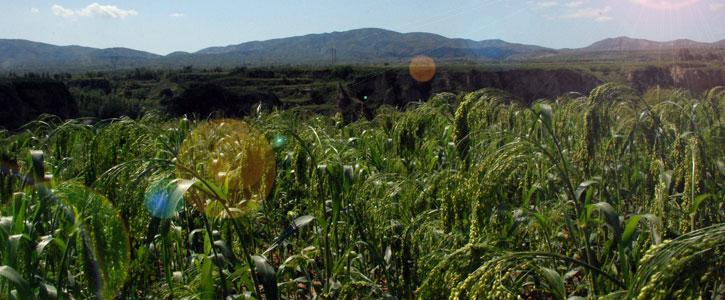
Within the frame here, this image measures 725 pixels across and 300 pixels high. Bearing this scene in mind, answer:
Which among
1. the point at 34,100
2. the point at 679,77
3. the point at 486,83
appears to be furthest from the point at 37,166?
the point at 679,77

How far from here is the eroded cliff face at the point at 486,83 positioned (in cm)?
6338

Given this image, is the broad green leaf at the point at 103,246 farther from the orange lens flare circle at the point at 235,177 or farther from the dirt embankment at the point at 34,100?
the dirt embankment at the point at 34,100

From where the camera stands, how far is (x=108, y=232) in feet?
6.40

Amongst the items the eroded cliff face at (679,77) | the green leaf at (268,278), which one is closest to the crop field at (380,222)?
the green leaf at (268,278)

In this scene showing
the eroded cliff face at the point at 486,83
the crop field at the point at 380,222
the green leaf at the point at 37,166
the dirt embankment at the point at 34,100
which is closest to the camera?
the crop field at the point at 380,222

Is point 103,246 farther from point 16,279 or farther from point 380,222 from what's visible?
point 380,222

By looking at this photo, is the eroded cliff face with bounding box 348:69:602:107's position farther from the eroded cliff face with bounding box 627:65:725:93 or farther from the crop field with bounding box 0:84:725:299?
the crop field with bounding box 0:84:725:299

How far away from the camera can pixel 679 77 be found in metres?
57.8

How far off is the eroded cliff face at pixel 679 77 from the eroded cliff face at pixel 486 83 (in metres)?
5.01

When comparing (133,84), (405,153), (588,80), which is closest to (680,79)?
(588,80)

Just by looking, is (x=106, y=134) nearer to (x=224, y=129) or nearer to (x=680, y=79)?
(x=224, y=129)

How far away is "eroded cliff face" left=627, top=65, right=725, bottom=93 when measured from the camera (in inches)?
1965

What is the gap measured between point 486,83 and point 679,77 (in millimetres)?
19297

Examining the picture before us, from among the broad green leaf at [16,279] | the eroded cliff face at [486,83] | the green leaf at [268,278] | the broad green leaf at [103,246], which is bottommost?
the eroded cliff face at [486,83]
